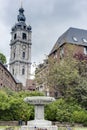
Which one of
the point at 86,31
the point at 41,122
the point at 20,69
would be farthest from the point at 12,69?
the point at 41,122

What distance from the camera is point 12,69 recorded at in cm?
14038

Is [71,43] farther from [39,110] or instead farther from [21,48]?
[21,48]

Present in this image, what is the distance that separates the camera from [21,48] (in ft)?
481

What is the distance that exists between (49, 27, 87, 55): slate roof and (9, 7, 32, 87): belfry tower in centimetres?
7072

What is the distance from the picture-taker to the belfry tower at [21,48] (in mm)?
140750

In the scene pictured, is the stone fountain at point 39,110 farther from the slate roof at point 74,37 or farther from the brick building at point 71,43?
the slate roof at point 74,37

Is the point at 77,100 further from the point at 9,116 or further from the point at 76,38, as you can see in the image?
the point at 76,38

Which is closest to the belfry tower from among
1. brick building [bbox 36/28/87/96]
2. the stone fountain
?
brick building [bbox 36/28/87/96]

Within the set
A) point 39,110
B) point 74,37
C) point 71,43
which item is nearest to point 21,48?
point 74,37

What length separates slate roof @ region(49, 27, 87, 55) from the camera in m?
63.7

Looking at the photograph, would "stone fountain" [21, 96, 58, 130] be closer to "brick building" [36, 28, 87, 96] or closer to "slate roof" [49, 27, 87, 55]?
"brick building" [36, 28, 87, 96]

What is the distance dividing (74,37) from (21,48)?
8308cm

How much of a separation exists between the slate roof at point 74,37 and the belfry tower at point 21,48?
70721 millimetres

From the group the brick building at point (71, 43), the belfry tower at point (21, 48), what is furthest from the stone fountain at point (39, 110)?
the belfry tower at point (21, 48)
